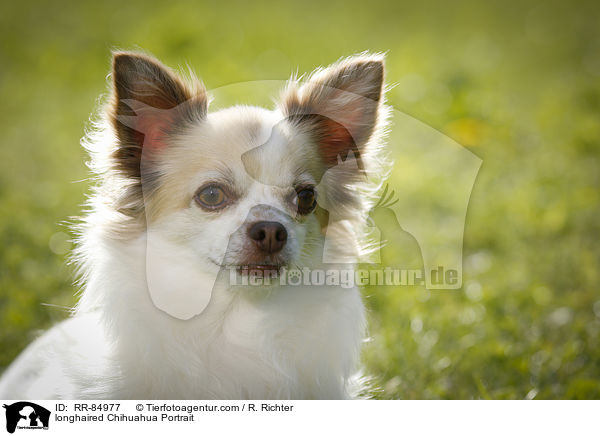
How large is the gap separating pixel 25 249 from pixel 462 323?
2.29 metres

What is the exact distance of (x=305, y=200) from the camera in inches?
80.3

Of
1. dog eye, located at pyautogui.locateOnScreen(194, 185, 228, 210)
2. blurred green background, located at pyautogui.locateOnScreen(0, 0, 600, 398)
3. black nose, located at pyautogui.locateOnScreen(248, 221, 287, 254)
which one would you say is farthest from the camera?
blurred green background, located at pyautogui.locateOnScreen(0, 0, 600, 398)

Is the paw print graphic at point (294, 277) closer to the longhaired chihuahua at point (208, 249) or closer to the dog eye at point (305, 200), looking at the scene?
the longhaired chihuahua at point (208, 249)

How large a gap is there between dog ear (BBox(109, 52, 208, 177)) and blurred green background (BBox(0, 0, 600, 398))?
24 cm

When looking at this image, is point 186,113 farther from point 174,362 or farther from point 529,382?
point 529,382

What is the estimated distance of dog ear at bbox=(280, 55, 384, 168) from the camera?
1.99 m

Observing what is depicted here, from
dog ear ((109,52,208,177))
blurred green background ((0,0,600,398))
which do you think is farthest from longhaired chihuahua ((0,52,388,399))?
blurred green background ((0,0,600,398))

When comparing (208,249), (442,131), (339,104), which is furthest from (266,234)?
(442,131)

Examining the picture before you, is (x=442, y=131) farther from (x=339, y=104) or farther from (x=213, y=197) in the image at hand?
(x=213, y=197)

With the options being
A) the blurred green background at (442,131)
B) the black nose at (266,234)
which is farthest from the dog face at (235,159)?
the blurred green background at (442,131)

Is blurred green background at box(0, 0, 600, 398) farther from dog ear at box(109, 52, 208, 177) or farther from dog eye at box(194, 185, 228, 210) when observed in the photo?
dog eye at box(194, 185, 228, 210)

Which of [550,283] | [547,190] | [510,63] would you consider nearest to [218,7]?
[510,63]

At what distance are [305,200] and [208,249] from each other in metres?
0.36

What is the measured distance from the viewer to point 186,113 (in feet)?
6.73
